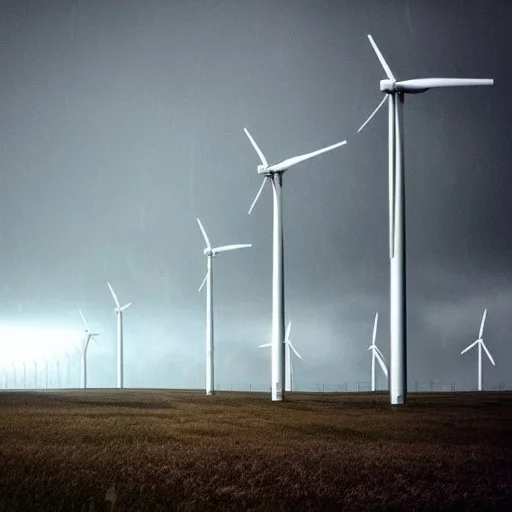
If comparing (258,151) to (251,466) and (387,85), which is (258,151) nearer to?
(387,85)

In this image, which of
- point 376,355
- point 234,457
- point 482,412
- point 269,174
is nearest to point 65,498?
point 234,457

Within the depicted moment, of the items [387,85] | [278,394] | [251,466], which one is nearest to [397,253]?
[387,85]

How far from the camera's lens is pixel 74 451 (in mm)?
22141

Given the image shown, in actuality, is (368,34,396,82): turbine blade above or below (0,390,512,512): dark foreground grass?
above

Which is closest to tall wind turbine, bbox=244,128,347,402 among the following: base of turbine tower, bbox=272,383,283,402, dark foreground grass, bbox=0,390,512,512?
base of turbine tower, bbox=272,383,283,402

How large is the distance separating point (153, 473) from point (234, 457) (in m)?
3.98

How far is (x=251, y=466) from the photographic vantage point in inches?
796

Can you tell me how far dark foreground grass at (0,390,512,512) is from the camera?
15570mm

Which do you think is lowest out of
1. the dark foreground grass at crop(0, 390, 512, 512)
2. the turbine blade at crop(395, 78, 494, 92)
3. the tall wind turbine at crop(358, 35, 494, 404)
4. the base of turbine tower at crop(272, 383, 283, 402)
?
the base of turbine tower at crop(272, 383, 283, 402)

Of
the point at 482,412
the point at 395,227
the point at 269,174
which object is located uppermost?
the point at 269,174

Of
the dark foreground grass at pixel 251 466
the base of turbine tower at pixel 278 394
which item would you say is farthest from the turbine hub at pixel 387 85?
the dark foreground grass at pixel 251 466

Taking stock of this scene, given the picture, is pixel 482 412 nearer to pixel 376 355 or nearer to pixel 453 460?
pixel 453 460

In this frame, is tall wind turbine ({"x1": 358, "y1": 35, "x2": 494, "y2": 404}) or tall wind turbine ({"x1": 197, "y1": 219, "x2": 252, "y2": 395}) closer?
tall wind turbine ({"x1": 358, "y1": 35, "x2": 494, "y2": 404})

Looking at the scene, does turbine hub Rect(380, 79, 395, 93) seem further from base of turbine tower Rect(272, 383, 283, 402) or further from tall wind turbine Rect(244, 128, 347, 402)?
base of turbine tower Rect(272, 383, 283, 402)
